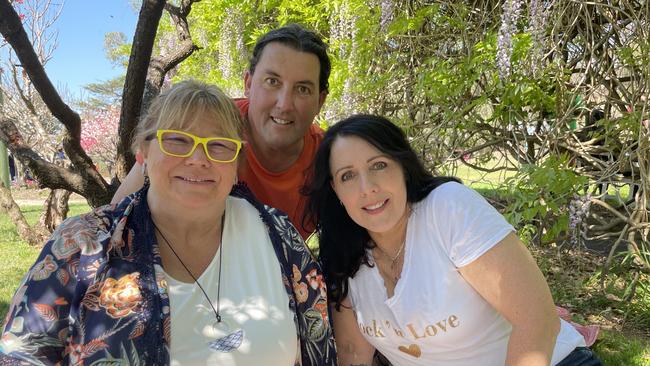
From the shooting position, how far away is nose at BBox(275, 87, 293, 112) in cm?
251

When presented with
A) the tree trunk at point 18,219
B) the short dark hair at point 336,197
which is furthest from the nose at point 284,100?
the tree trunk at point 18,219

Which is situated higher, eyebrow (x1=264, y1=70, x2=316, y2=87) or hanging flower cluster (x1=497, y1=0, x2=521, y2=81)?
hanging flower cluster (x1=497, y1=0, x2=521, y2=81)

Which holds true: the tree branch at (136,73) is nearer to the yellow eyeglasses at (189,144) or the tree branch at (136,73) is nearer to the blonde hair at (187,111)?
the blonde hair at (187,111)

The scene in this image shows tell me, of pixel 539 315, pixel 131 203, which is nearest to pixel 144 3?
pixel 131 203

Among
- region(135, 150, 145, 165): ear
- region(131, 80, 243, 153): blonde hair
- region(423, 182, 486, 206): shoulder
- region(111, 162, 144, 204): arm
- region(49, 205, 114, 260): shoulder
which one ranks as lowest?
region(49, 205, 114, 260): shoulder

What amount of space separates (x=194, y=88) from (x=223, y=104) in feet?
0.38

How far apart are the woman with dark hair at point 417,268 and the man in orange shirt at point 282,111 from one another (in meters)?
0.49

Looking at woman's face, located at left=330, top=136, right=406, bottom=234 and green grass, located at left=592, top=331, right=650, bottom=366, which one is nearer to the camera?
woman's face, located at left=330, top=136, right=406, bottom=234

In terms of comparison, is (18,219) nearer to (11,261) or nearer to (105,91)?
(11,261)

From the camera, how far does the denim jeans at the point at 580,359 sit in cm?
186

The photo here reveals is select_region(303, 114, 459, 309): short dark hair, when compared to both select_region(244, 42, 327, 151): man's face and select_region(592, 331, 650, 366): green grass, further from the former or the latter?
select_region(592, 331, 650, 366): green grass

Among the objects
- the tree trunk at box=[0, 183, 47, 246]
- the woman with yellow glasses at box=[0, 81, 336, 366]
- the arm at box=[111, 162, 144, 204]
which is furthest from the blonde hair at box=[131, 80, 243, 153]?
the tree trunk at box=[0, 183, 47, 246]

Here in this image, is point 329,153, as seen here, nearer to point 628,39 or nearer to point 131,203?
point 131,203

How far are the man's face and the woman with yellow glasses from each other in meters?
0.65
